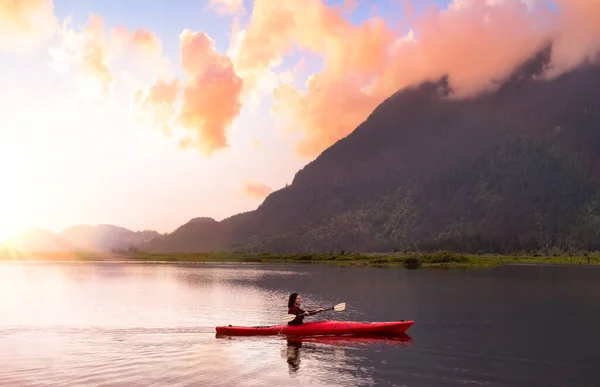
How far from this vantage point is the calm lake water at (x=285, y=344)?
31.6 m

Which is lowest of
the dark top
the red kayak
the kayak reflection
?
the kayak reflection

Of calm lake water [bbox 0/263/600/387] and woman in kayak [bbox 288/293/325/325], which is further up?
woman in kayak [bbox 288/293/325/325]

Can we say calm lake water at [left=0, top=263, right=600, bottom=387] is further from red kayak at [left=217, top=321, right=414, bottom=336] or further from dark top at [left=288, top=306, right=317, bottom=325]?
dark top at [left=288, top=306, right=317, bottom=325]

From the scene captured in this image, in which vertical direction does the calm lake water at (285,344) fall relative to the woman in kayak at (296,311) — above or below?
below

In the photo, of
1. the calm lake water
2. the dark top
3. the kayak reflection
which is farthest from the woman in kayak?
the calm lake water

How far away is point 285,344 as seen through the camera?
4138 centimetres

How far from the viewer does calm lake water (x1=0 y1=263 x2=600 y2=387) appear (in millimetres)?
31609

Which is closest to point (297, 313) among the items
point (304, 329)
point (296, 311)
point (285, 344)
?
point (296, 311)

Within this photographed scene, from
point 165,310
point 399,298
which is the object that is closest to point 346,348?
point 165,310

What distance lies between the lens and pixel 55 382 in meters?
29.8

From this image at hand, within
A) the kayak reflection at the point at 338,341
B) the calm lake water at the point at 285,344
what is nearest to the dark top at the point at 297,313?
the kayak reflection at the point at 338,341

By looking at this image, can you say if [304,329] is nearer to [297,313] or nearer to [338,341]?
[297,313]

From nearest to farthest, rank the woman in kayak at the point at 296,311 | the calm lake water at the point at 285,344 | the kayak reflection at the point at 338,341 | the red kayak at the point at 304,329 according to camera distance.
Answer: the calm lake water at the point at 285,344, the kayak reflection at the point at 338,341, the red kayak at the point at 304,329, the woman in kayak at the point at 296,311

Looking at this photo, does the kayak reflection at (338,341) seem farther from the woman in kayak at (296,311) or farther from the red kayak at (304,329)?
the woman in kayak at (296,311)
